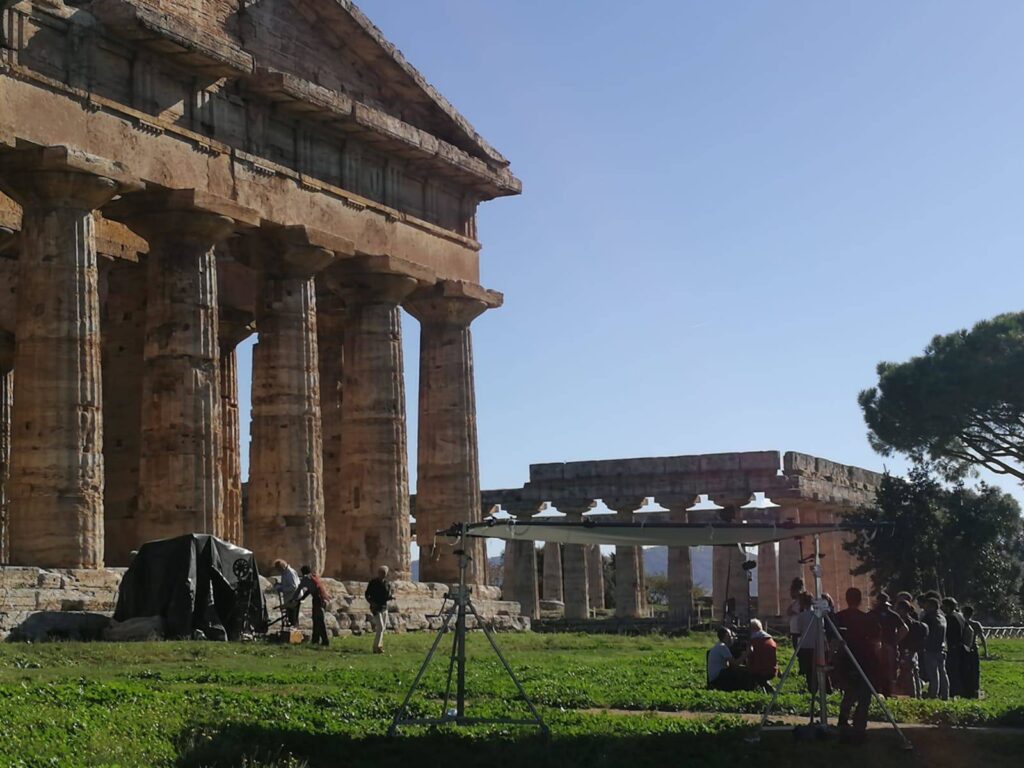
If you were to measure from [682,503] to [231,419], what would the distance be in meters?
25.6

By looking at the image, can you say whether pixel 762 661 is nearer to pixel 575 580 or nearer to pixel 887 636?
pixel 887 636

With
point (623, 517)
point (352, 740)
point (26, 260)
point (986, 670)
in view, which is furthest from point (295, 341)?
point (623, 517)

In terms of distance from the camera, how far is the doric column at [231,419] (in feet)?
127

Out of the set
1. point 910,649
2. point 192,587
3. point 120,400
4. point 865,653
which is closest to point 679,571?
point 120,400

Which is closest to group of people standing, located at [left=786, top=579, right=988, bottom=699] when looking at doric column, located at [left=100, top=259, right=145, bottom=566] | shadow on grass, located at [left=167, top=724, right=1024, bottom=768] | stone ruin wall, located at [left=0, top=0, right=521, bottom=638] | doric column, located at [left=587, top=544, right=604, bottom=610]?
shadow on grass, located at [left=167, top=724, right=1024, bottom=768]

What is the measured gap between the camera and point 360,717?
773 inches

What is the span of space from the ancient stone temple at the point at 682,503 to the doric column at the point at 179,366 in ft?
96.6

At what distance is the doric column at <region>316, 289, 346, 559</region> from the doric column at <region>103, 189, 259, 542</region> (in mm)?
8387

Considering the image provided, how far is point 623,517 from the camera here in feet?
213

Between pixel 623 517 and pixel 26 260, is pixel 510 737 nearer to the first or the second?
pixel 26 260

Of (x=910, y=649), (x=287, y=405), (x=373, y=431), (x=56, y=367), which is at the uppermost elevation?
(x=56, y=367)

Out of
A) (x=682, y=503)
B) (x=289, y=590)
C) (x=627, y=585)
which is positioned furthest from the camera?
(x=627, y=585)

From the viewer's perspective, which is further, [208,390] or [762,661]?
[208,390]

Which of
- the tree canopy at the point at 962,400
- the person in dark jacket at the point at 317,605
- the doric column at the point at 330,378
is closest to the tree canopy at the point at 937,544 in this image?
the tree canopy at the point at 962,400
